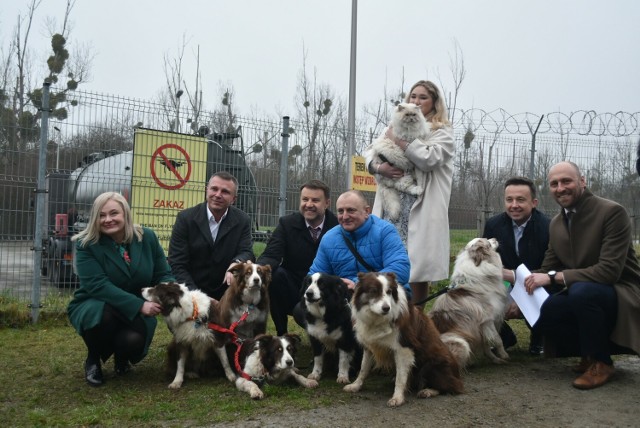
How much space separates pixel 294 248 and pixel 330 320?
1.33 meters

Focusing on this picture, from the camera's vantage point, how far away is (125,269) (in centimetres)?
500

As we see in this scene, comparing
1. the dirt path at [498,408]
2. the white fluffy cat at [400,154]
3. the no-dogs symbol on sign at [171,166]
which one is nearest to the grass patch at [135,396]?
the dirt path at [498,408]

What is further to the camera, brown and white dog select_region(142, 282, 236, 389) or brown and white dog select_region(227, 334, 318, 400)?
brown and white dog select_region(142, 282, 236, 389)

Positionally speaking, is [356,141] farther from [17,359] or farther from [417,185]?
[17,359]

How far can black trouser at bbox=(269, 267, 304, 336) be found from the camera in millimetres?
5812

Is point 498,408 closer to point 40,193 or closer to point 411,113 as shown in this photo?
point 411,113

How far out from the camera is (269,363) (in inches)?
186

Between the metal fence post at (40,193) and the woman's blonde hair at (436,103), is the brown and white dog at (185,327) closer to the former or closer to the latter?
the woman's blonde hair at (436,103)

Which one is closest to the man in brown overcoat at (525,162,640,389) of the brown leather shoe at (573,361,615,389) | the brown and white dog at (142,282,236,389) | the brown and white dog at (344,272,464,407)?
the brown leather shoe at (573,361,615,389)

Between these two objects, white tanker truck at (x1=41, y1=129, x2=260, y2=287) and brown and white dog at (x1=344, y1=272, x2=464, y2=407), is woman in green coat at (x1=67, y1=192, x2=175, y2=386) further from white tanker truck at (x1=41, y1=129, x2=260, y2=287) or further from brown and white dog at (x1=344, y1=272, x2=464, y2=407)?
white tanker truck at (x1=41, y1=129, x2=260, y2=287)

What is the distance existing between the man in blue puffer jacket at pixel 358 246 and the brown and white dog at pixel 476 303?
0.55 m

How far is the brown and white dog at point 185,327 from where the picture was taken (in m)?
4.85

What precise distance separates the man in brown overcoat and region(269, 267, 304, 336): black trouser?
228 cm

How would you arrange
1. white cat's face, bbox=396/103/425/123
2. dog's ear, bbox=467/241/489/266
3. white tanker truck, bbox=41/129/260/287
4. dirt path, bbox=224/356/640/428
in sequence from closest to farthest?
dirt path, bbox=224/356/640/428
dog's ear, bbox=467/241/489/266
white cat's face, bbox=396/103/425/123
white tanker truck, bbox=41/129/260/287
